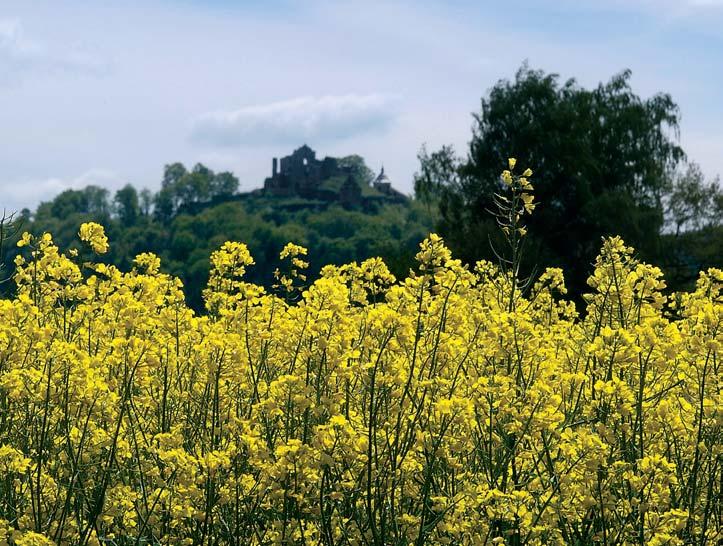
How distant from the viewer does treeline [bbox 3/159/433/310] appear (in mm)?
94000

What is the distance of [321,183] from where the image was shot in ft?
410

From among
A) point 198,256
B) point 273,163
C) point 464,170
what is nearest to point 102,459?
point 464,170

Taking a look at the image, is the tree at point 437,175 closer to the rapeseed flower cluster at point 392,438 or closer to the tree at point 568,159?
the tree at point 568,159

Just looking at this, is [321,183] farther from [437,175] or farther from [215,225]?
[437,175]

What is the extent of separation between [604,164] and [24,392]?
28.7m

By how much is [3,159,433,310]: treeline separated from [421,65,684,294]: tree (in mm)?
42938

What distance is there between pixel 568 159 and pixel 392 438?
2728cm

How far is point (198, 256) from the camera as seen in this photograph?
96.6 meters

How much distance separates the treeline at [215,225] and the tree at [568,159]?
42938 millimetres

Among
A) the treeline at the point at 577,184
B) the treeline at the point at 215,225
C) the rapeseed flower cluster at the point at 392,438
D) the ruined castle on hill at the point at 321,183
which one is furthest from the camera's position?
the ruined castle on hill at the point at 321,183

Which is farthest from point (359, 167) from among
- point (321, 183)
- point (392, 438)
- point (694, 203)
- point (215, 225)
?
point (392, 438)

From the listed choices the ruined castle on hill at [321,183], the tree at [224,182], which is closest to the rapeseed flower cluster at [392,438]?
the ruined castle on hill at [321,183]

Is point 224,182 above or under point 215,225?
above

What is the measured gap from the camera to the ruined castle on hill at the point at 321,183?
385 feet
